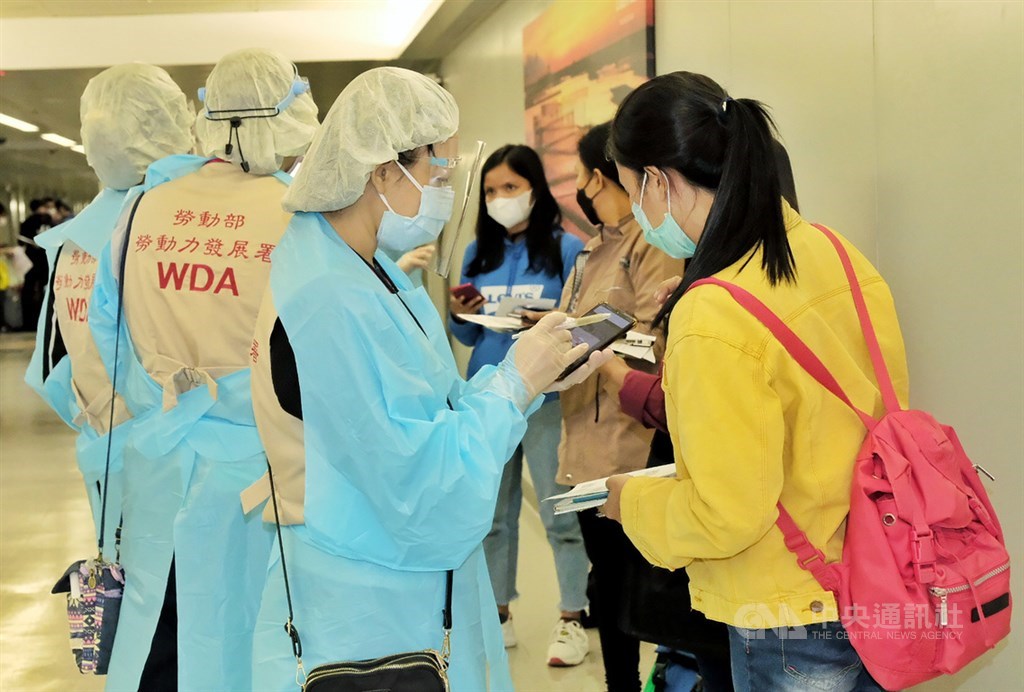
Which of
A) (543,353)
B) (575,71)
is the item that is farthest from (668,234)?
(575,71)

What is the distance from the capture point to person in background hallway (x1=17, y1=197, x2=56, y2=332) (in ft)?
36.9

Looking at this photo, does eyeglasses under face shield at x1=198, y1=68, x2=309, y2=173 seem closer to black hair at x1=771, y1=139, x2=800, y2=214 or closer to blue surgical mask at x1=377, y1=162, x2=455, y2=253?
blue surgical mask at x1=377, y1=162, x2=455, y2=253

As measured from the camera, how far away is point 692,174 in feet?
5.06

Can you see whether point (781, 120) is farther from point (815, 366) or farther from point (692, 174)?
point (815, 366)

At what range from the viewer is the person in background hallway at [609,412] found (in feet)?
8.46

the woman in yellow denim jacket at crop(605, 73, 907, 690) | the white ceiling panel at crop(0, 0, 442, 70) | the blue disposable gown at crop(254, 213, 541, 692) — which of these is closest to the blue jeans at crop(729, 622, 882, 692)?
Answer: the woman in yellow denim jacket at crop(605, 73, 907, 690)

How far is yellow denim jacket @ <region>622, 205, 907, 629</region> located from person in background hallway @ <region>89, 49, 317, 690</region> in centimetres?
108

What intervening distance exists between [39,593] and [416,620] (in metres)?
3.55

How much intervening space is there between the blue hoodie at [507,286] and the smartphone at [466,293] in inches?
6.0

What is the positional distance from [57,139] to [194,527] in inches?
364

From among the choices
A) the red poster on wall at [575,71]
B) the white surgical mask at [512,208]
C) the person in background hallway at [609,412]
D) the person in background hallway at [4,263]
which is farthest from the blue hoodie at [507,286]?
the person in background hallway at [4,263]

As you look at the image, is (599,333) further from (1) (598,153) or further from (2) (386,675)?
(1) (598,153)

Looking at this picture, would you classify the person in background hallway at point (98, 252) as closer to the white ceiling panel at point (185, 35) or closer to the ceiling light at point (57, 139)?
the white ceiling panel at point (185, 35)

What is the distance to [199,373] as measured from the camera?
213cm
